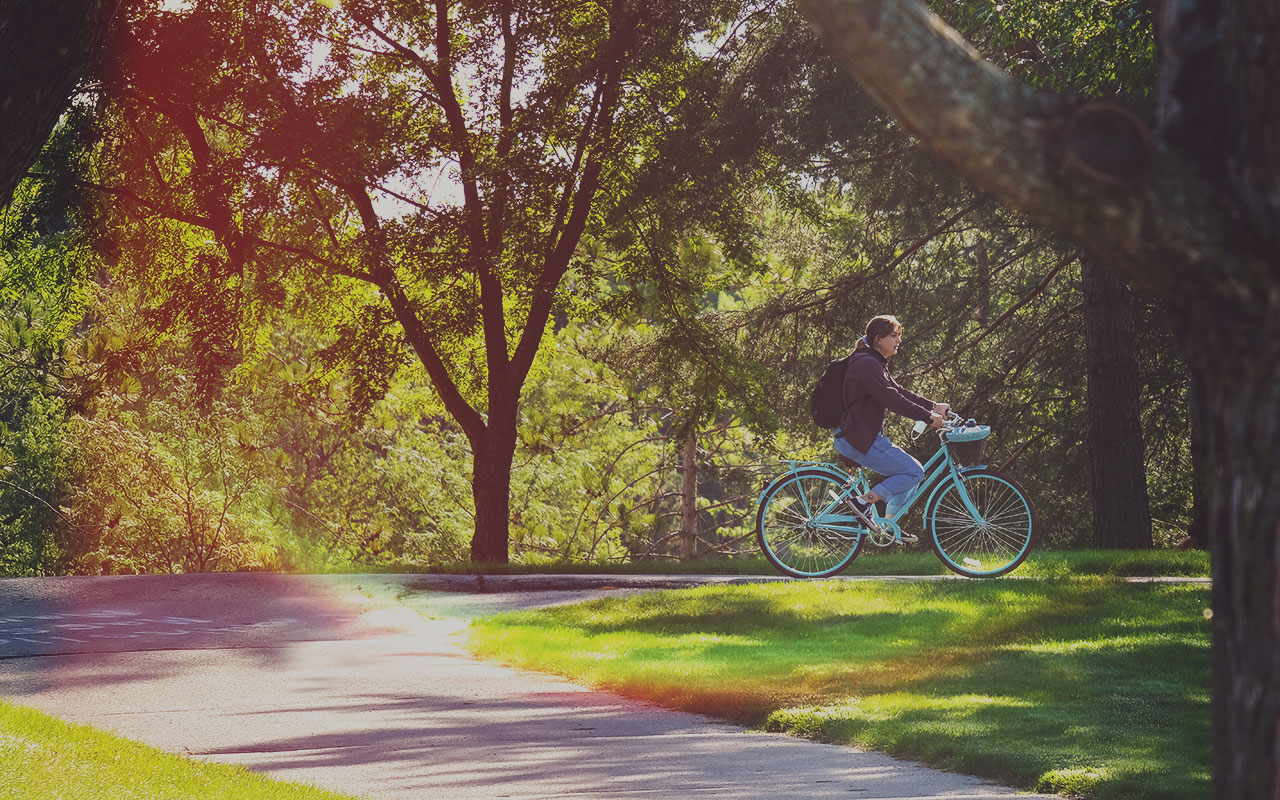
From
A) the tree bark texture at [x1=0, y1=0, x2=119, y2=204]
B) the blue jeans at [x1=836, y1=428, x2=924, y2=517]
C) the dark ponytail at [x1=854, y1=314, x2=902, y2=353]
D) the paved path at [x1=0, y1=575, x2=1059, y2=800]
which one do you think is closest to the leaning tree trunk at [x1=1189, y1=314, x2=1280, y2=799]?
the paved path at [x1=0, y1=575, x2=1059, y2=800]

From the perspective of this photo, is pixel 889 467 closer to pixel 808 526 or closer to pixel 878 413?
pixel 878 413

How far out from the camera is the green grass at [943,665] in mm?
7000

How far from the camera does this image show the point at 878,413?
11.5 metres

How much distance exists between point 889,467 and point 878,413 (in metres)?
0.52

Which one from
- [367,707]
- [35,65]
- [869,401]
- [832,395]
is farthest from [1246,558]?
[832,395]

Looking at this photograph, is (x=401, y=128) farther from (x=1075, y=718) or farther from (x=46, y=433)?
(x=1075, y=718)

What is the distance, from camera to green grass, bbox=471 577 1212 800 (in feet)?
23.0

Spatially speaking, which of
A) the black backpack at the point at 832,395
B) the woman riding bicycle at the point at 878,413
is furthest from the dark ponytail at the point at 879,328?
the black backpack at the point at 832,395

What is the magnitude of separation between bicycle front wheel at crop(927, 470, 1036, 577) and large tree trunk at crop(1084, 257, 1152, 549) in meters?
5.29

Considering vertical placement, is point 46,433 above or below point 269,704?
above

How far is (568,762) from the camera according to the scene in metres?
6.87

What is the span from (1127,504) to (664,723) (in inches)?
423

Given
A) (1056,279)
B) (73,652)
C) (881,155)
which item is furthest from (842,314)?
(73,652)

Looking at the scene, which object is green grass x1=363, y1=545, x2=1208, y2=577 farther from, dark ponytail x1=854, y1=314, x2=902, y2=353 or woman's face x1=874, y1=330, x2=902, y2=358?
dark ponytail x1=854, y1=314, x2=902, y2=353
